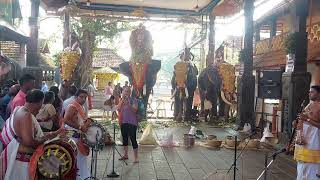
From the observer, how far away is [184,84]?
14.6m

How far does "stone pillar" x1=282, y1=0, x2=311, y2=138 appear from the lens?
902 cm

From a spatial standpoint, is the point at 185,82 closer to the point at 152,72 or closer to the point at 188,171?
the point at 152,72

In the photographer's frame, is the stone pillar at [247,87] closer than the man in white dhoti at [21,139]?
No

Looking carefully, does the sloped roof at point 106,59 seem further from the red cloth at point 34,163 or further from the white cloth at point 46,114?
the red cloth at point 34,163

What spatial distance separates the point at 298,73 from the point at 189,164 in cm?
328

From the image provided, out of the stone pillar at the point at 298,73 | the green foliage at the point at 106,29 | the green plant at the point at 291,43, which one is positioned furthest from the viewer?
the green foliage at the point at 106,29

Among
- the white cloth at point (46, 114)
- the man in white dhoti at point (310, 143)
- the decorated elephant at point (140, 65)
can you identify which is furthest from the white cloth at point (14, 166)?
the decorated elephant at point (140, 65)

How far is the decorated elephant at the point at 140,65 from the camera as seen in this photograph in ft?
44.1

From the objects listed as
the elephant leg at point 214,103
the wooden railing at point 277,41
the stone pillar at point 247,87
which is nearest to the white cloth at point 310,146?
the wooden railing at point 277,41

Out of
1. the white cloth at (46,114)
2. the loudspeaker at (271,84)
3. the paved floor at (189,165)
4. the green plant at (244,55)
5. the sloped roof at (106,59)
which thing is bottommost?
the paved floor at (189,165)

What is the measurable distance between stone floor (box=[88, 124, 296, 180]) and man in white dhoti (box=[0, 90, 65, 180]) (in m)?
2.64

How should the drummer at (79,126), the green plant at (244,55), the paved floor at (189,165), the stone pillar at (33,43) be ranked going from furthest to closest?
the green plant at (244,55) → the stone pillar at (33,43) → the paved floor at (189,165) → the drummer at (79,126)

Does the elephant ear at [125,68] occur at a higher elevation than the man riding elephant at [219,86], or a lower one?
higher

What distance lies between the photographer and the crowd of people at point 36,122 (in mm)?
4023
